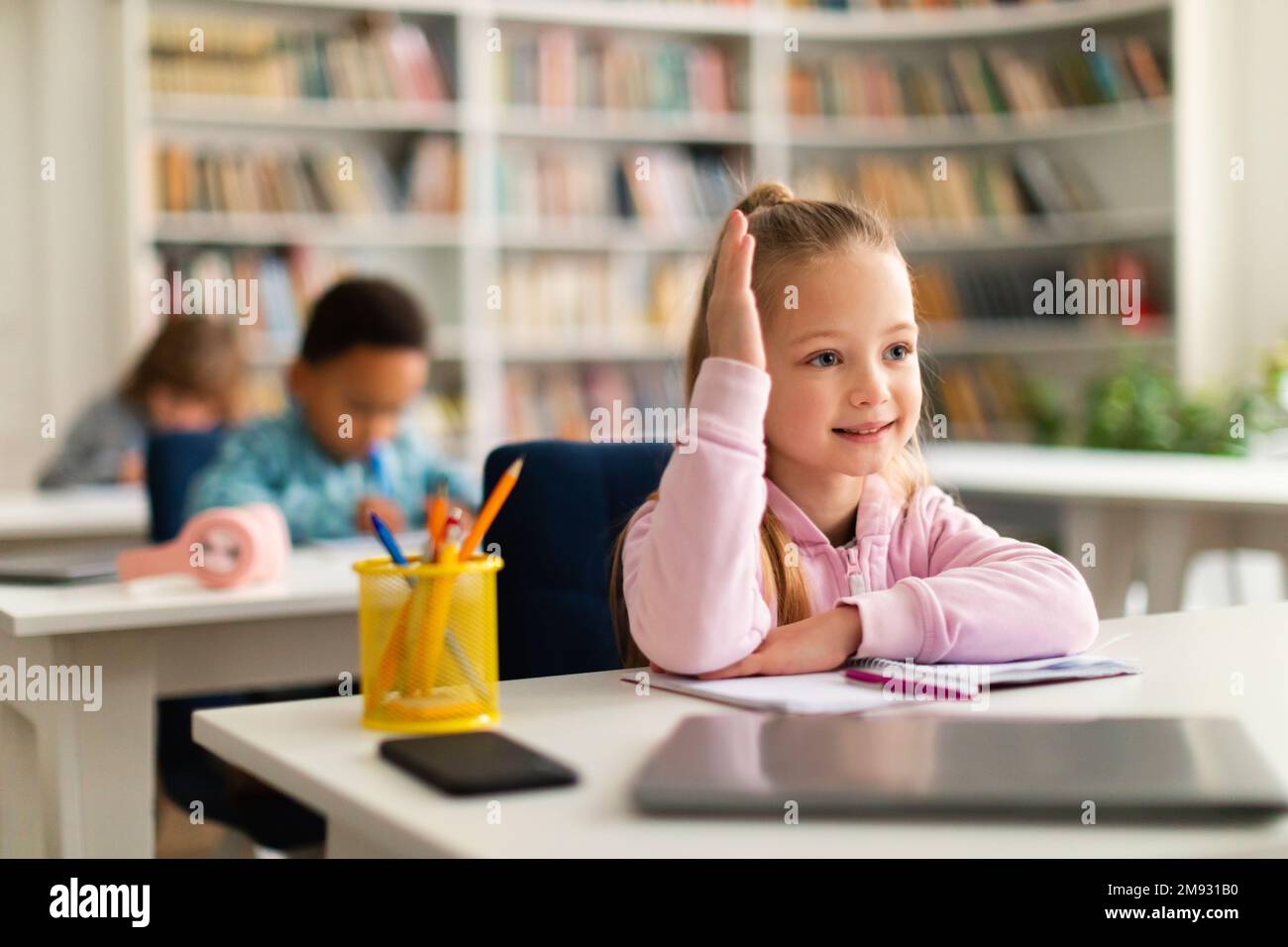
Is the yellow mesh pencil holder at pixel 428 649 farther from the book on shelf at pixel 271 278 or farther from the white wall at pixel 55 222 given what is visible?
the white wall at pixel 55 222

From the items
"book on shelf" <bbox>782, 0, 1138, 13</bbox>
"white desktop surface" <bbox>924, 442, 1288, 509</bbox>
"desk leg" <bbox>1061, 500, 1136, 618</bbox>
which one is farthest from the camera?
"book on shelf" <bbox>782, 0, 1138, 13</bbox>

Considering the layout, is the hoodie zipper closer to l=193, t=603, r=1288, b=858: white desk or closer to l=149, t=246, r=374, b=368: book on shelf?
l=193, t=603, r=1288, b=858: white desk

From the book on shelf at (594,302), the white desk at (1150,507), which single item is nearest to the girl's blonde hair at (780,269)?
the white desk at (1150,507)

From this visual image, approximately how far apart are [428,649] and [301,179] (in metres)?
4.13

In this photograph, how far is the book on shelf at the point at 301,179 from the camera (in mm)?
4691

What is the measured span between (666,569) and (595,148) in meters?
4.36

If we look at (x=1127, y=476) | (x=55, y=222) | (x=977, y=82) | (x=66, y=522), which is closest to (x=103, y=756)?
(x=66, y=522)

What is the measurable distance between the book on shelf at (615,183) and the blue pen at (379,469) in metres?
2.44

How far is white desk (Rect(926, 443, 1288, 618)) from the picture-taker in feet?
9.00

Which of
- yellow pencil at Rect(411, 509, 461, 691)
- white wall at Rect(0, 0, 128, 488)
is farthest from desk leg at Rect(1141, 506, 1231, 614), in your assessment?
white wall at Rect(0, 0, 128, 488)

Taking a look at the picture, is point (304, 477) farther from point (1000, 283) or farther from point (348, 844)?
point (1000, 283)

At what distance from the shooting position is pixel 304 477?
2.73 m
